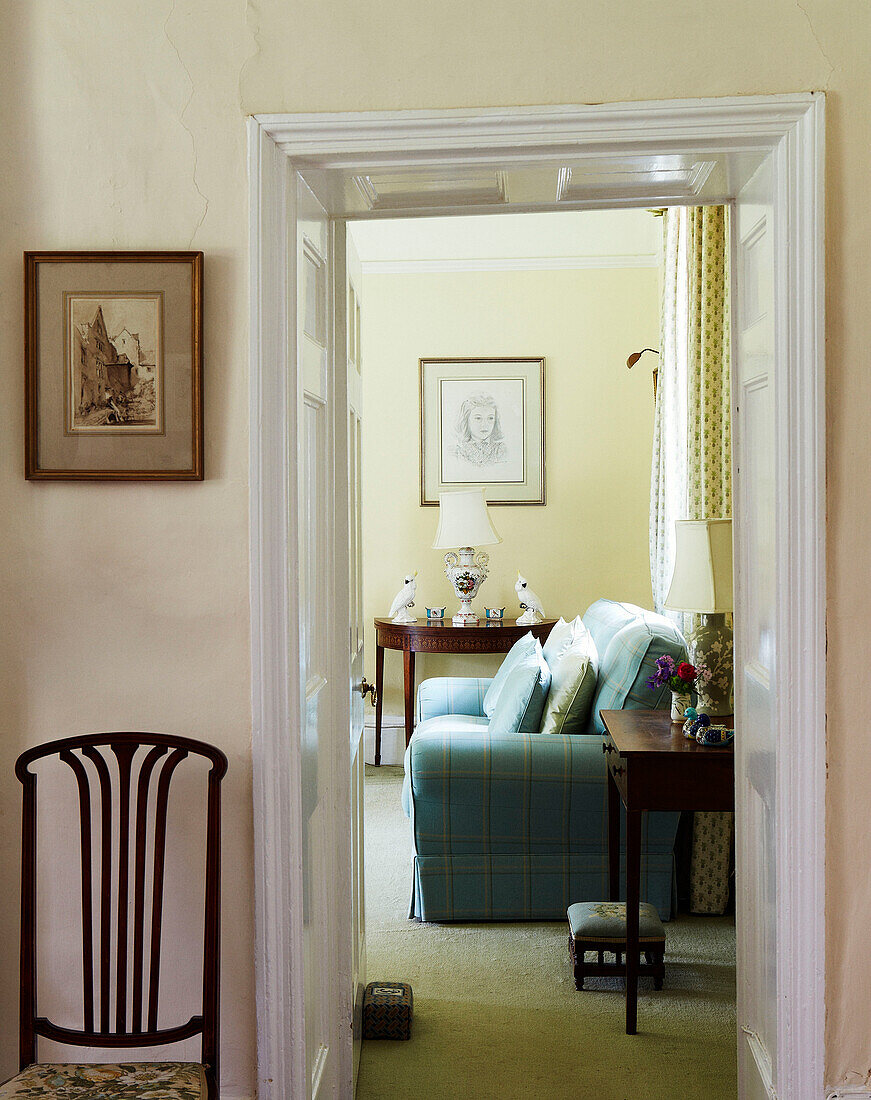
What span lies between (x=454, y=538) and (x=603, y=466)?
3.37ft

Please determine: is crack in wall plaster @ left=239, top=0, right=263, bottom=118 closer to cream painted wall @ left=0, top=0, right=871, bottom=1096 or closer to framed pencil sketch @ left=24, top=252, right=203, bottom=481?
cream painted wall @ left=0, top=0, right=871, bottom=1096

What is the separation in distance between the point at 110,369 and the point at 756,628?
1.41 meters

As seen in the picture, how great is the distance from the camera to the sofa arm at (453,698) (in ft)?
14.9

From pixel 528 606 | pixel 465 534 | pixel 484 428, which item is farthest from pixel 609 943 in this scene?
pixel 484 428

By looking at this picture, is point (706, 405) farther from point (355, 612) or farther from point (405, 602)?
point (405, 602)

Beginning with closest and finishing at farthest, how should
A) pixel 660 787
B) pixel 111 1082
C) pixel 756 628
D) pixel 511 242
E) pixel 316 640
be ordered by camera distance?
pixel 111 1082
pixel 756 628
pixel 316 640
pixel 660 787
pixel 511 242

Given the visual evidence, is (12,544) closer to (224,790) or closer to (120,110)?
(224,790)

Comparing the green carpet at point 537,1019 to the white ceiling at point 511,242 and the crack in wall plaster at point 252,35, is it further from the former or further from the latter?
the white ceiling at point 511,242

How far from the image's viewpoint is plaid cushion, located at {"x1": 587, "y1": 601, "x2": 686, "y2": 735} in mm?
3232

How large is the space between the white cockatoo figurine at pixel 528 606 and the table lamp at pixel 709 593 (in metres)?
2.21

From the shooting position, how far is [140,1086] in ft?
5.12

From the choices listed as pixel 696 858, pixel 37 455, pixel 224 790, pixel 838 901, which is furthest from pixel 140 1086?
pixel 696 858

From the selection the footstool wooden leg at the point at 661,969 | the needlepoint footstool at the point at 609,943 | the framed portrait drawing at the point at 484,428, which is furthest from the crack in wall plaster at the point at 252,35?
the framed portrait drawing at the point at 484,428

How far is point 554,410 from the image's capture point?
546 centimetres
